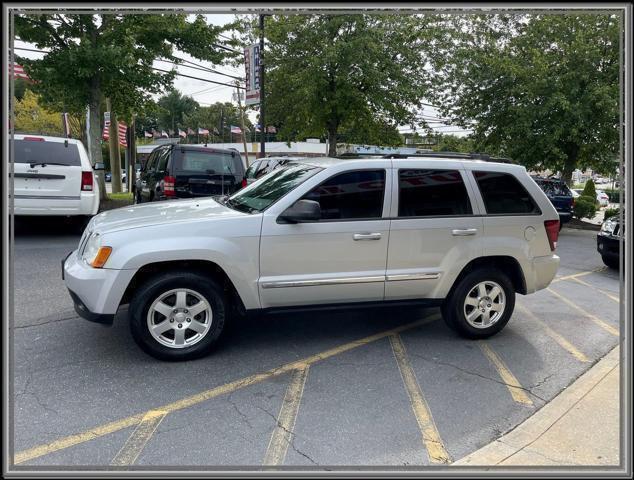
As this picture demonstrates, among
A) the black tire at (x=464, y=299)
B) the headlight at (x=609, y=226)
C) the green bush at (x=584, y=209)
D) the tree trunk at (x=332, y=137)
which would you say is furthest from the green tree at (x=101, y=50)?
the green bush at (x=584, y=209)

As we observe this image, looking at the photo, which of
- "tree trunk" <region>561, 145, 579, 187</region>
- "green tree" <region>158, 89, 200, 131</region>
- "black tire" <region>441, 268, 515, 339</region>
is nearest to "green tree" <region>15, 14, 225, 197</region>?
"black tire" <region>441, 268, 515, 339</region>

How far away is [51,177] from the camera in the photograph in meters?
8.21

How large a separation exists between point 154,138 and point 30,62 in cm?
5912

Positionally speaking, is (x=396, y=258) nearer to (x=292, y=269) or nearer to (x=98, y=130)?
(x=292, y=269)

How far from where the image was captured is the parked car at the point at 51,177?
798cm

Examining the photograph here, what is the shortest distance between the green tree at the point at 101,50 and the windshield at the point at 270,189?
7.53 meters

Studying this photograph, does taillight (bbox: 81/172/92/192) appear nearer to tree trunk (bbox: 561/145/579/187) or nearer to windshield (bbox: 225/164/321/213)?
windshield (bbox: 225/164/321/213)

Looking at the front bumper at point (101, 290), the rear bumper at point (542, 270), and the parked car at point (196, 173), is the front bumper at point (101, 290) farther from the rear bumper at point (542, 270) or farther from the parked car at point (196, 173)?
the parked car at point (196, 173)

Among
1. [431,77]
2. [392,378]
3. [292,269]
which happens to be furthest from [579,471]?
[431,77]

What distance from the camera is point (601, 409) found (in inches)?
142

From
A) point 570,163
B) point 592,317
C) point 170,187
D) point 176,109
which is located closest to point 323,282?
point 592,317

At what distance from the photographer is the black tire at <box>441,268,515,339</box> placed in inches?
191

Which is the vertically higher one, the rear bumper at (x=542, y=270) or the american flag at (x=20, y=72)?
the american flag at (x=20, y=72)

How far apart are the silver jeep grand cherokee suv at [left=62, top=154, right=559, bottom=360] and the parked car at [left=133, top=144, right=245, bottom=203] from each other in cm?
520
